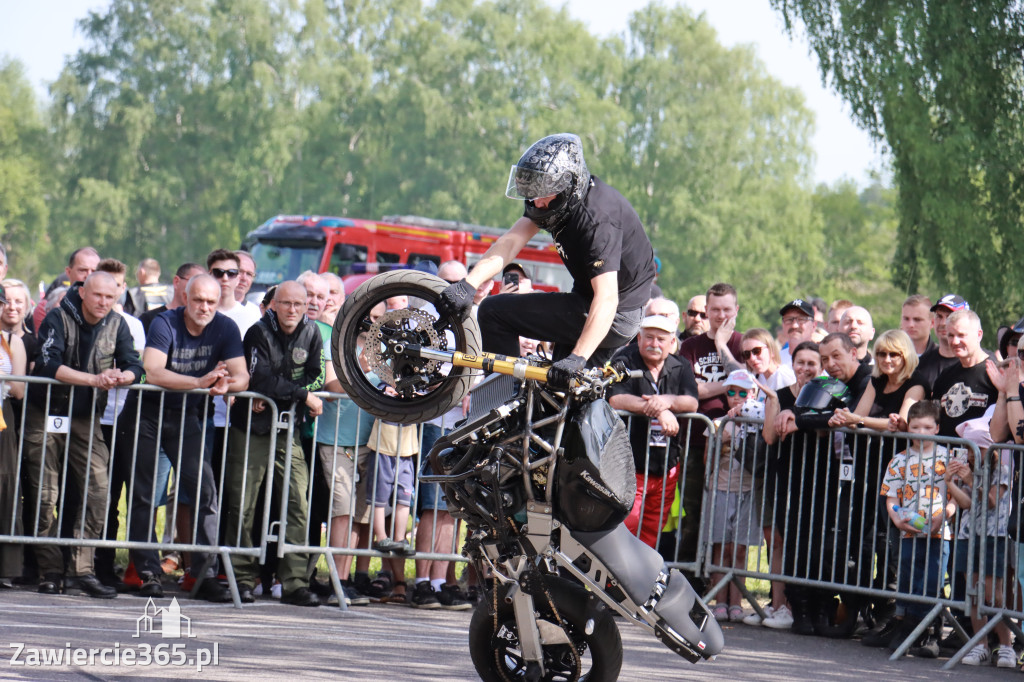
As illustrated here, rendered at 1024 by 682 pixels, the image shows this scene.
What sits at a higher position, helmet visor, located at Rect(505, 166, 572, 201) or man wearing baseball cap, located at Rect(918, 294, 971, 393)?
helmet visor, located at Rect(505, 166, 572, 201)

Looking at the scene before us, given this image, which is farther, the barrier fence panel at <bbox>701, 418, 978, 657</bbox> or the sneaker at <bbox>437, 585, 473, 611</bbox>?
the sneaker at <bbox>437, 585, 473, 611</bbox>

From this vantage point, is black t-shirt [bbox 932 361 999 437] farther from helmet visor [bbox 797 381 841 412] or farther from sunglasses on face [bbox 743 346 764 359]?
sunglasses on face [bbox 743 346 764 359]

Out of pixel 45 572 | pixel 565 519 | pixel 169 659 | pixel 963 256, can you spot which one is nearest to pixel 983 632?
pixel 565 519

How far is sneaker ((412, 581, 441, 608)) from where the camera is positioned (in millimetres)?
8812

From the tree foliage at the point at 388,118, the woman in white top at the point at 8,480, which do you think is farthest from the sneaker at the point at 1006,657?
the tree foliage at the point at 388,118

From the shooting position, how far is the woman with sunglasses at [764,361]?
9492 mm

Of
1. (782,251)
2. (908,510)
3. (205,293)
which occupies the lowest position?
(908,510)

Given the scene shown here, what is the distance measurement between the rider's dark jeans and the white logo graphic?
2555mm

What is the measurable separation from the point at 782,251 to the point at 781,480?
4674cm

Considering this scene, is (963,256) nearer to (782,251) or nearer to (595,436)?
(595,436)

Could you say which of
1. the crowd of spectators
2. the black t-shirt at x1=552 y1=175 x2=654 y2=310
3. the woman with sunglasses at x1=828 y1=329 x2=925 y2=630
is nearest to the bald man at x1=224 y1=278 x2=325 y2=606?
the crowd of spectators

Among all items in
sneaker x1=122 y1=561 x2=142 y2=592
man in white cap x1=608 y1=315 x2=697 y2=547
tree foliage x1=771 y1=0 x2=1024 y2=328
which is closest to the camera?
sneaker x1=122 y1=561 x2=142 y2=592

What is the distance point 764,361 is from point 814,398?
859 mm

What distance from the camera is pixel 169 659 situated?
6.34 metres
